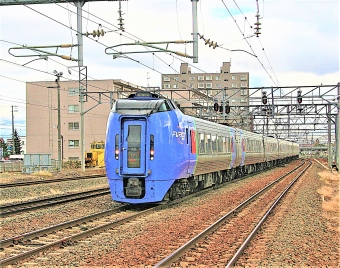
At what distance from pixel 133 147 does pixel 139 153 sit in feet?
0.82

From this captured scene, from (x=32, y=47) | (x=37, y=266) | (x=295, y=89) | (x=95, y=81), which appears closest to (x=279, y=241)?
(x=37, y=266)

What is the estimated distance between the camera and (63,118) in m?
64.2

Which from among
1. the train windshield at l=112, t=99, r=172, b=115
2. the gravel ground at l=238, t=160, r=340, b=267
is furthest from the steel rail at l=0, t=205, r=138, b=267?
the gravel ground at l=238, t=160, r=340, b=267

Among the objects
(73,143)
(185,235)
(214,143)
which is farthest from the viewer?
(73,143)

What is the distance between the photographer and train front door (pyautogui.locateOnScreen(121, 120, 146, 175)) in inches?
577

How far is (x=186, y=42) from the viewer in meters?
17.5

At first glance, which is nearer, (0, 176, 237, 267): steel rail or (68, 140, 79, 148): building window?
(0, 176, 237, 267): steel rail

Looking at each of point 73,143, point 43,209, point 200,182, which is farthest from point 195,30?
point 73,143

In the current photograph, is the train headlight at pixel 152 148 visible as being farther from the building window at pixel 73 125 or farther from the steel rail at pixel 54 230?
the building window at pixel 73 125

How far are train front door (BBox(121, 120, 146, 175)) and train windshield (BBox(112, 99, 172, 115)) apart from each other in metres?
0.29

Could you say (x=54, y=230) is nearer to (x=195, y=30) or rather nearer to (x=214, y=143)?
(x=195, y=30)

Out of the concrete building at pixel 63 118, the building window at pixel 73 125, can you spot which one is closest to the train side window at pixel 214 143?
the concrete building at pixel 63 118

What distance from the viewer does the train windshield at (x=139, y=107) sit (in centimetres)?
1480

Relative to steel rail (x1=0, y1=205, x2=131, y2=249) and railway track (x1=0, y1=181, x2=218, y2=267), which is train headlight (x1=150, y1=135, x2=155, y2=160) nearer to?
railway track (x1=0, y1=181, x2=218, y2=267)
